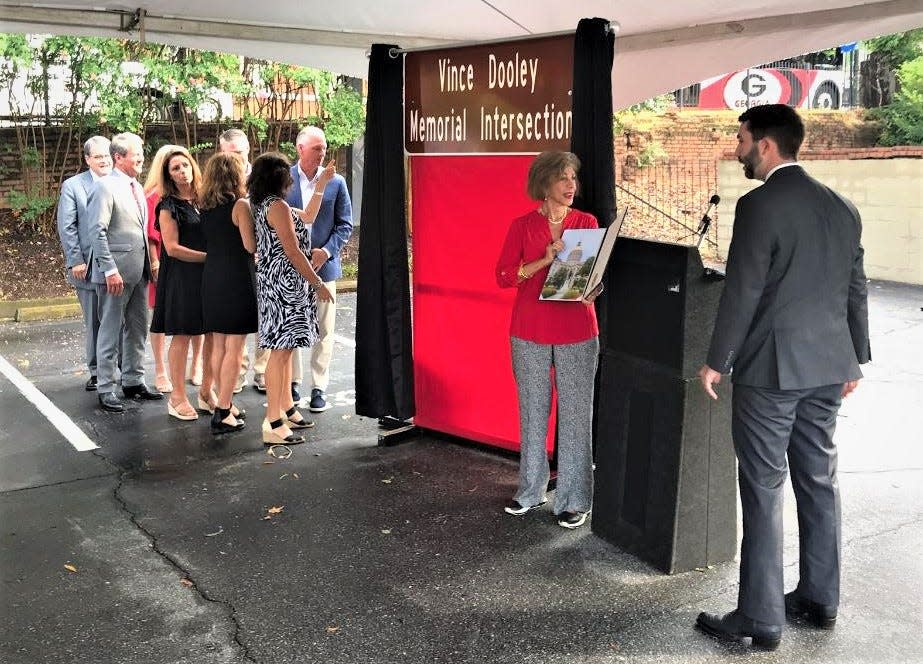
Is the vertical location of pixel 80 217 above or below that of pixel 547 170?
below

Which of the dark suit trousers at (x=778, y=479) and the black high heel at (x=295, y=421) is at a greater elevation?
the dark suit trousers at (x=778, y=479)

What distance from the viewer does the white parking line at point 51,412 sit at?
21.4 feet

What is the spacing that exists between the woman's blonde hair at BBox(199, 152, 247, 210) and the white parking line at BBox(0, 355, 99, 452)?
174 cm

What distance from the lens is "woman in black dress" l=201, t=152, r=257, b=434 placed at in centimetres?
641

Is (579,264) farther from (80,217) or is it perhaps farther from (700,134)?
(700,134)

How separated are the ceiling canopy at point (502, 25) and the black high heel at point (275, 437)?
2.53 meters

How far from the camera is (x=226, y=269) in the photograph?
649 cm

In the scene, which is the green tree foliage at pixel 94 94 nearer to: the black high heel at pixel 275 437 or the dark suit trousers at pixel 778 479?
the black high heel at pixel 275 437

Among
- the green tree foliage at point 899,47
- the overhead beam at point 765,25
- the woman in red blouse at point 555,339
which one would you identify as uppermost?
the green tree foliage at point 899,47

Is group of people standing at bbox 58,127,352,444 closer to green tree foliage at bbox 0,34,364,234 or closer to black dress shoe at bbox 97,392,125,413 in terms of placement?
black dress shoe at bbox 97,392,125,413

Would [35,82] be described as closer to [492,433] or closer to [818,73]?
[492,433]

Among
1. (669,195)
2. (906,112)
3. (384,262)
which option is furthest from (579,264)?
(906,112)

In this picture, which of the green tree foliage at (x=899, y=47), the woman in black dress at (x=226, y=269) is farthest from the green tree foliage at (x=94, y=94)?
the green tree foliage at (x=899, y=47)

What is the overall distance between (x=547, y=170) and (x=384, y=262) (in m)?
1.71
